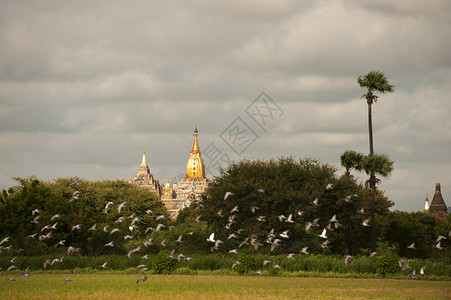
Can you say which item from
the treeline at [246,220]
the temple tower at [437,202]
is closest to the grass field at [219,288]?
the treeline at [246,220]

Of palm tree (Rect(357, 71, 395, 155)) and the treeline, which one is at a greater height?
palm tree (Rect(357, 71, 395, 155))

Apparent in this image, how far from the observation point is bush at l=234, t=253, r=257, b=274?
49.3 m

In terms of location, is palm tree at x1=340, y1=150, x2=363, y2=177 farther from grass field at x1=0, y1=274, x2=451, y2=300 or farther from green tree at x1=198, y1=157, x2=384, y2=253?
grass field at x1=0, y1=274, x2=451, y2=300

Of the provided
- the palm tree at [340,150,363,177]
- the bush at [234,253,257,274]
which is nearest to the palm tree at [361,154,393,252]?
the palm tree at [340,150,363,177]

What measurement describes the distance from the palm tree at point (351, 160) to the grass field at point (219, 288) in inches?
618

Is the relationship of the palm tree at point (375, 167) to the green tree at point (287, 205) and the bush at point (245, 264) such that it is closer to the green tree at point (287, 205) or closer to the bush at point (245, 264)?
the green tree at point (287, 205)

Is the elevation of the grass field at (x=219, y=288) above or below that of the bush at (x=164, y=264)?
below

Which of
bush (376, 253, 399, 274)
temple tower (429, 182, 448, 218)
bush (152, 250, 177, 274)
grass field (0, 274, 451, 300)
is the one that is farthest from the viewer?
temple tower (429, 182, 448, 218)

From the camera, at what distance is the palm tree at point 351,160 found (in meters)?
59.2

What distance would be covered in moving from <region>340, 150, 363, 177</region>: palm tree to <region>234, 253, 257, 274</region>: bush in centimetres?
1463

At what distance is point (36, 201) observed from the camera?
218ft

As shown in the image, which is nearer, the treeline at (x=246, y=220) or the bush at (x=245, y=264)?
the bush at (x=245, y=264)

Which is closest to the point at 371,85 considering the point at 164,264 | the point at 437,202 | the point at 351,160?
the point at 351,160

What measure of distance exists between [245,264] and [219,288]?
11.1 meters
